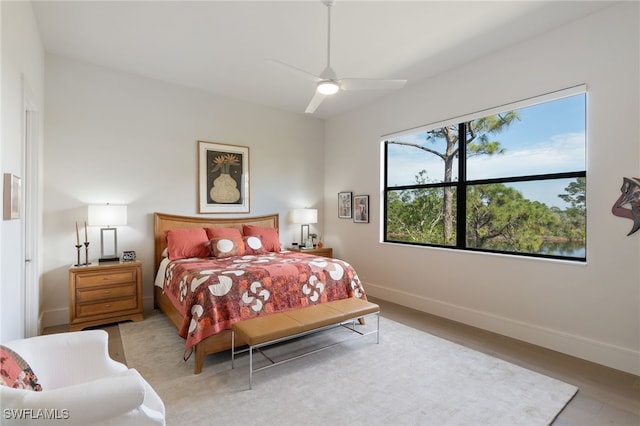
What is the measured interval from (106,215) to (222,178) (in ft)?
5.45

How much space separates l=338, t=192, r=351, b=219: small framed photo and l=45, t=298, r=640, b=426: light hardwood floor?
199 centimetres

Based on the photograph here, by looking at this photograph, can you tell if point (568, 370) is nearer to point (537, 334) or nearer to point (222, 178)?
point (537, 334)

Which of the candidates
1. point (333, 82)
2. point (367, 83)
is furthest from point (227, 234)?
point (367, 83)

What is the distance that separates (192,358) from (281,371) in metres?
0.84

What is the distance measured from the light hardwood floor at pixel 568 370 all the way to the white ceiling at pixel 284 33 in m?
3.06

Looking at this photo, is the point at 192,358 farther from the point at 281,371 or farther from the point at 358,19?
the point at 358,19

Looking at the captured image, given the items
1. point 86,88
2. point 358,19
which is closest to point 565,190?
point 358,19

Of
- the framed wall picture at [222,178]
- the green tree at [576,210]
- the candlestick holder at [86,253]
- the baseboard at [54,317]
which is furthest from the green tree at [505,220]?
the baseboard at [54,317]

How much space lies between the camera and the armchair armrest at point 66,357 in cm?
154

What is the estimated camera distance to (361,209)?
5.21 meters

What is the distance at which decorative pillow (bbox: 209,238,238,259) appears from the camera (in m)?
3.97

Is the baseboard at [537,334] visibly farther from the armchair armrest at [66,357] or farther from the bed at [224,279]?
the armchair armrest at [66,357]

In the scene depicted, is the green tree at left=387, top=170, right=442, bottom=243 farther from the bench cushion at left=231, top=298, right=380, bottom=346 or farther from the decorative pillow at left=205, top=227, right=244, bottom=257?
the decorative pillow at left=205, top=227, right=244, bottom=257

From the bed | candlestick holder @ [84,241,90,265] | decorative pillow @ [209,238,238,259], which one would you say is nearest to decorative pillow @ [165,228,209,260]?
the bed
